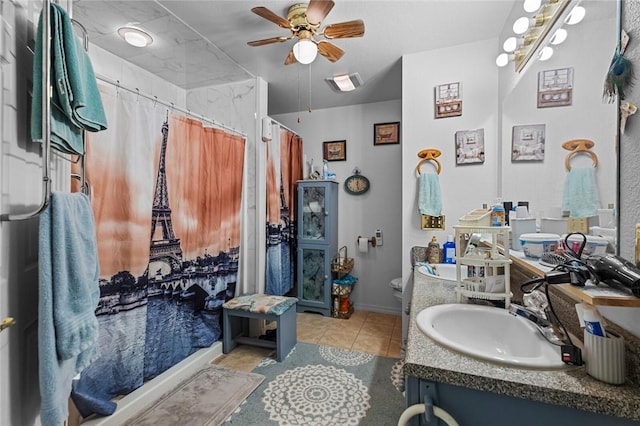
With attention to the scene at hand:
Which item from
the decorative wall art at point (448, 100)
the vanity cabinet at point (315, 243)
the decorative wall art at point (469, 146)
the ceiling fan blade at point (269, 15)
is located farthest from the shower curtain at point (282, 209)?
the decorative wall art at point (469, 146)

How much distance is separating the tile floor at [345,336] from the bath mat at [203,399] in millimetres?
152

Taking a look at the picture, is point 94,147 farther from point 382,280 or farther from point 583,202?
point 382,280

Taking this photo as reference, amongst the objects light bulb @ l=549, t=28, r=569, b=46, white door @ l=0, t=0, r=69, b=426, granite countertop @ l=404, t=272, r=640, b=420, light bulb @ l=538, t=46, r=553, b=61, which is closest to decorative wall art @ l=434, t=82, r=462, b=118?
light bulb @ l=538, t=46, r=553, b=61

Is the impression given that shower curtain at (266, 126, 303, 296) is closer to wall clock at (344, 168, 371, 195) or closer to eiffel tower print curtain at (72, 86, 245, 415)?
eiffel tower print curtain at (72, 86, 245, 415)

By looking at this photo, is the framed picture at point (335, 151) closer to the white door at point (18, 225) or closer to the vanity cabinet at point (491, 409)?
the white door at point (18, 225)

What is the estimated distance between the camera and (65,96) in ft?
2.90

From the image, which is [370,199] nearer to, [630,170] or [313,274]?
[313,274]

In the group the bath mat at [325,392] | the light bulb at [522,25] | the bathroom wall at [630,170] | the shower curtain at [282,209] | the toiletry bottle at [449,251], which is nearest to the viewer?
the bathroom wall at [630,170]

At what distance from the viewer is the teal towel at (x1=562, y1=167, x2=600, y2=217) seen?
2.89 feet

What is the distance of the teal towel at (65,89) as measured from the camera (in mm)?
844

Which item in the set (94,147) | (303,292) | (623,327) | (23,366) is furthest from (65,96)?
(303,292)

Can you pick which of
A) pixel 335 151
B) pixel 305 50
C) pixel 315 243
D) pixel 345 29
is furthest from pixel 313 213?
pixel 345 29

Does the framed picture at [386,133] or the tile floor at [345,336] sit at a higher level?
the framed picture at [386,133]

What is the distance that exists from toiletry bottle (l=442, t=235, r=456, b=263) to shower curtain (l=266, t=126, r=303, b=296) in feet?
5.34
